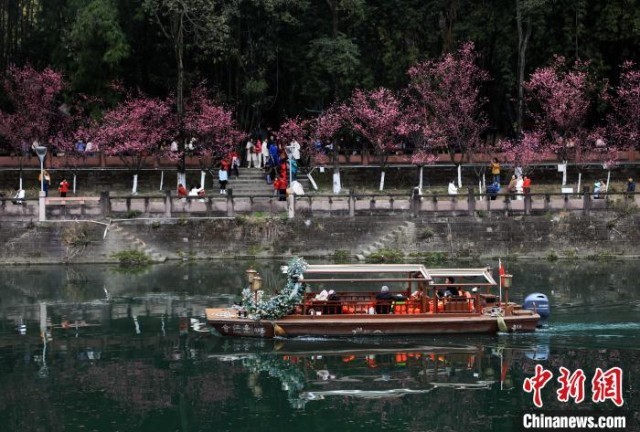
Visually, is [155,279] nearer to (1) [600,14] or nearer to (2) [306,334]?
(2) [306,334]

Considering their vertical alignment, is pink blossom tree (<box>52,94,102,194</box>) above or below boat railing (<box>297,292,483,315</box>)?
above

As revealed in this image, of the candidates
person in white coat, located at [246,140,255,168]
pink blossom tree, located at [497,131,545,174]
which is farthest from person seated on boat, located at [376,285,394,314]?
person in white coat, located at [246,140,255,168]

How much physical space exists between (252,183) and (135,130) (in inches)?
242

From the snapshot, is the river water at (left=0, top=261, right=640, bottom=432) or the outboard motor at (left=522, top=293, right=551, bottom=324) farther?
the outboard motor at (left=522, top=293, right=551, bottom=324)

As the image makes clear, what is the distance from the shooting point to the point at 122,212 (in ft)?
140

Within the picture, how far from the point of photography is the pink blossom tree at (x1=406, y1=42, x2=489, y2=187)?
50.6m

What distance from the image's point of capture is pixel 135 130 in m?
49.3

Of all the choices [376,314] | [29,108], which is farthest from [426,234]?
[29,108]

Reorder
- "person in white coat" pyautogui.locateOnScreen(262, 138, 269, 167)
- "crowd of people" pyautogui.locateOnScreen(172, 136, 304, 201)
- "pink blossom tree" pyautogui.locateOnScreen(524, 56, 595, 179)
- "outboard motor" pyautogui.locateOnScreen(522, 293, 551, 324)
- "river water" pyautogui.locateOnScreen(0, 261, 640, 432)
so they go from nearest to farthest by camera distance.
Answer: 1. "river water" pyautogui.locateOnScreen(0, 261, 640, 432)
2. "outboard motor" pyautogui.locateOnScreen(522, 293, 551, 324)
3. "crowd of people" pyautogui.locateOnScreen(172, 136, 304, 201)
4. "pink blossom tree" pyautogui.locateOnScreen(524, 56, 595, 179)
5. "person in white coat" pyautogui.locateOnScreen(262, 138, 269, 167)

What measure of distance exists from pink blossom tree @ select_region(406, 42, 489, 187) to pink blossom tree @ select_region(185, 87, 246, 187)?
29.1 ft

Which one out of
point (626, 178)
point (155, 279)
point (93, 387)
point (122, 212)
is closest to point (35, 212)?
point (122, 212)

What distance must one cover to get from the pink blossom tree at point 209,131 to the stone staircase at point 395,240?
10971 mm

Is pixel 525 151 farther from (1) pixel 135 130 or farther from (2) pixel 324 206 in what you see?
(1) pixel 135 130

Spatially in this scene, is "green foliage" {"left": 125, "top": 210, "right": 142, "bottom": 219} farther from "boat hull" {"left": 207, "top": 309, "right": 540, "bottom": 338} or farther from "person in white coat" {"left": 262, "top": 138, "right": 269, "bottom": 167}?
"boat hull" {"left": 207, "top": 309, "right": 540, "bottom": 338}
